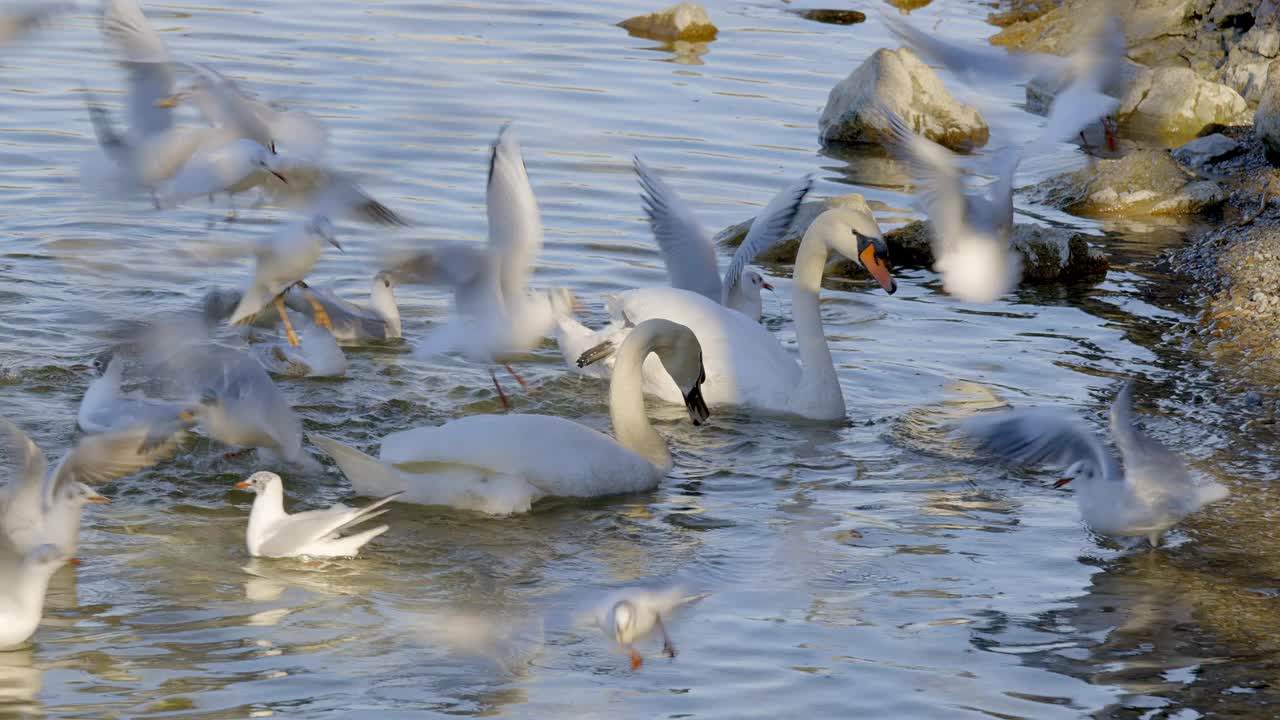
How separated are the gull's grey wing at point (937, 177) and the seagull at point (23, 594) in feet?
16.9

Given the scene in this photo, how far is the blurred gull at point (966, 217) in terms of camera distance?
894 centimetres

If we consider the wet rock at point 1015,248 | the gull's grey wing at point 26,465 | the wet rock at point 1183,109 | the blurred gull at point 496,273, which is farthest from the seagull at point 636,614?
the wet rock at point 1183,109

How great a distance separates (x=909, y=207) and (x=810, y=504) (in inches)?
247

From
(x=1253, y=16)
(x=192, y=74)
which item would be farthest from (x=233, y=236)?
(x=1253, y=16)

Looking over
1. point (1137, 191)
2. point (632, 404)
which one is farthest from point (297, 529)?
point (1137, 191)

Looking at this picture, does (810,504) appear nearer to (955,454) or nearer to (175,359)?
(955,454)

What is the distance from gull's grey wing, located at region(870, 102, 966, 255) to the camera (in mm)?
8859

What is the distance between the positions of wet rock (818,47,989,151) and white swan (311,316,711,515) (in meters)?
8.07

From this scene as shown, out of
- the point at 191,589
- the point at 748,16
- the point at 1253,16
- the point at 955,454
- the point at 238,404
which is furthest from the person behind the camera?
Answer: the point at 748,16

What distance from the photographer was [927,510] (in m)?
6.99

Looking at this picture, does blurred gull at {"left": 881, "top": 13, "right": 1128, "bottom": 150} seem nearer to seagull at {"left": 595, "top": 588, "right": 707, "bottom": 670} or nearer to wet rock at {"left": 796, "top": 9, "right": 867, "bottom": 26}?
seagull at {"left": 595, "top": 588, "right": 707, "bottom": 670}

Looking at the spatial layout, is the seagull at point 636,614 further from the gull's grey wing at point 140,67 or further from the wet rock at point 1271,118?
the wet rock at point 1271,118

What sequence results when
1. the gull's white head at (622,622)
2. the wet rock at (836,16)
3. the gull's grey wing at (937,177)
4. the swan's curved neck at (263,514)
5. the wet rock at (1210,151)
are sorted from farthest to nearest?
the wet rock at (836,16), the wet rock at (1210,151), the gull's grey wing at (937,177), the swan's curved neck at (263,514), the gull's white head at (622,622)

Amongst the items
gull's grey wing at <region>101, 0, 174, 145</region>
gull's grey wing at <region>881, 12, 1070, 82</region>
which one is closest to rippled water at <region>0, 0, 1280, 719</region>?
gull's grey wing at <region>101, 0, 174, 145</region>
